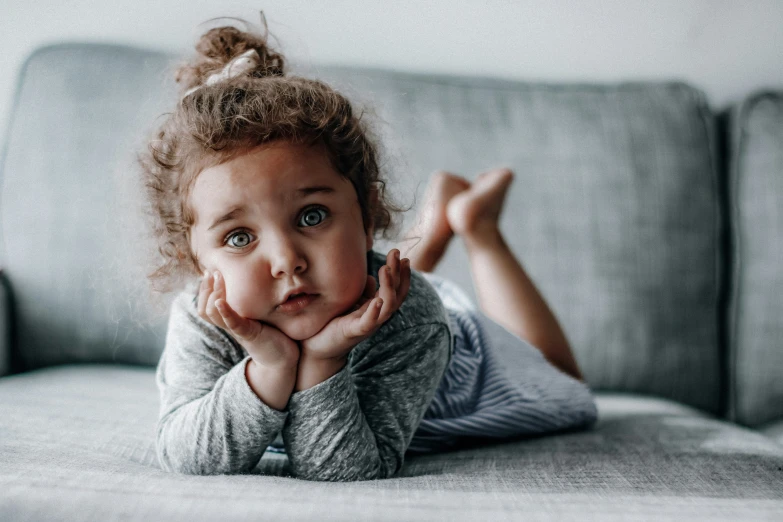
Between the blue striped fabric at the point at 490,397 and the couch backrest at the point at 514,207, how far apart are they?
0.73ft

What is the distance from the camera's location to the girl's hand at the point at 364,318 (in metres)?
0.65

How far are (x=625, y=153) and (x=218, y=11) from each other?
2.92ft

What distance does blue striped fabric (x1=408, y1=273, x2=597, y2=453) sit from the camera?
89 cm

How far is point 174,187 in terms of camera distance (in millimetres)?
772

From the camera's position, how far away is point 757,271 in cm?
128

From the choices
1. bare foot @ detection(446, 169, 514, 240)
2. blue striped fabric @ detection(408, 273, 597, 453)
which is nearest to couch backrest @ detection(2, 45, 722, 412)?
bare foot @ detection(446, 169, 514, 240)

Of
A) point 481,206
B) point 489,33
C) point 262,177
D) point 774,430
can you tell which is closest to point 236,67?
point 262,177

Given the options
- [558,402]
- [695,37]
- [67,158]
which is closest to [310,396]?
[558,402]

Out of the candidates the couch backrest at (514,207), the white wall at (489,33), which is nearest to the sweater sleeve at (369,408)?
the couch backrest at (514,207)

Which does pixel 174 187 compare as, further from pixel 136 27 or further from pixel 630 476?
pixel 136 27

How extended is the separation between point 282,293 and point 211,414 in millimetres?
155

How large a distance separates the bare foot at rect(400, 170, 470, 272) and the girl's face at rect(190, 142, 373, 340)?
0.50m

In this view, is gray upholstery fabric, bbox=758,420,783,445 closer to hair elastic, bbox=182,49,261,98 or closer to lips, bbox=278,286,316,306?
lips, bbox=278,286,316,306

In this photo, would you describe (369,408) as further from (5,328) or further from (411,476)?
(5,328)
